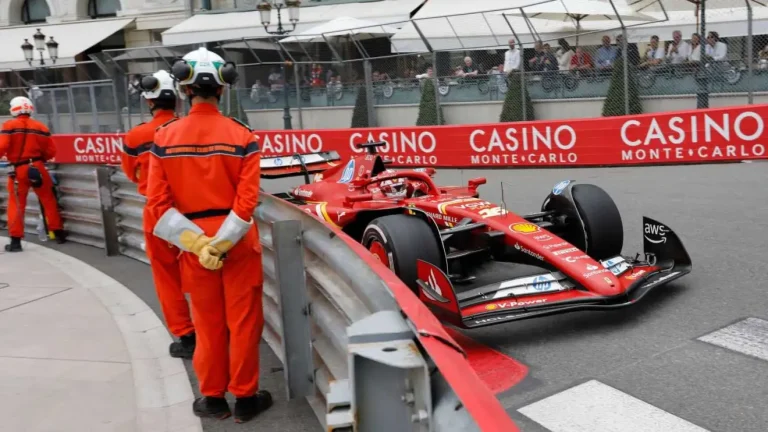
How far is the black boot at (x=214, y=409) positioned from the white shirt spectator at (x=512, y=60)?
11.9 m

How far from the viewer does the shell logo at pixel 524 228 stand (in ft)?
18.0

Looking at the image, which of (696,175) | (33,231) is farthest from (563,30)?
(33,231)

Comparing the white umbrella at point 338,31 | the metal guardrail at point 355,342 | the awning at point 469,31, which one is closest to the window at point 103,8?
the white umbrella at point 338,31

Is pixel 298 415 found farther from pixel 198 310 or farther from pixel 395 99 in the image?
pixel 395 99

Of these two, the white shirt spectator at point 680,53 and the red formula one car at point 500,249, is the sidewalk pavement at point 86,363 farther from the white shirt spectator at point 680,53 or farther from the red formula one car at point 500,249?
the white shirt spectator at point 680,53

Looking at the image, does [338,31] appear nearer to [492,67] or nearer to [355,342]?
[492,67]

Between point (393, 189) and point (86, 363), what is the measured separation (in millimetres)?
3074

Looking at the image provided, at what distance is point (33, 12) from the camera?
121 feet

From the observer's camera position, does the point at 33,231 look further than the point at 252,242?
Yes

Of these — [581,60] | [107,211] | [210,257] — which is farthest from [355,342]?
[581,60]

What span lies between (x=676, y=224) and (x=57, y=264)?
20.7 feet

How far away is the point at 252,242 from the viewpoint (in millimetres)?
3818

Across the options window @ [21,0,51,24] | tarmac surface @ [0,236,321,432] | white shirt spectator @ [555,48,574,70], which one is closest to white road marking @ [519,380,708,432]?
tarmac surface @ [0,236,321,432]

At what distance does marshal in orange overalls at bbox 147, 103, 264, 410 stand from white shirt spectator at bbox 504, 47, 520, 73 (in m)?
11.7
